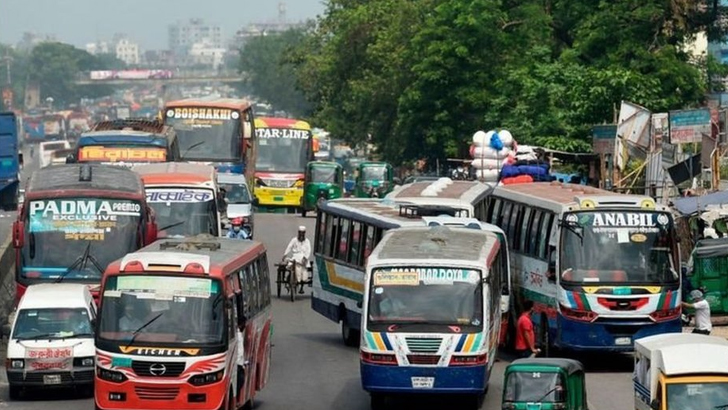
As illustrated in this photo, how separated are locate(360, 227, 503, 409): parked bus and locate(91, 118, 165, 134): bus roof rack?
743 inches

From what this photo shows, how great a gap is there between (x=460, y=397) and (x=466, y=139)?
45401 millimetres

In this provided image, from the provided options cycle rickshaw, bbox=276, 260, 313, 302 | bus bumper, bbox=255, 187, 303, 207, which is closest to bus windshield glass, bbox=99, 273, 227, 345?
cycle rickshaw, bbox=276, 260, 313, 302

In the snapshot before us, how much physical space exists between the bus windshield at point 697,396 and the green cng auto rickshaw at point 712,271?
47.7ft

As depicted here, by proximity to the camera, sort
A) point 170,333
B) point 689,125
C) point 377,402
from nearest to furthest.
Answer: point 170,333 → point 377,402 → point 689,125

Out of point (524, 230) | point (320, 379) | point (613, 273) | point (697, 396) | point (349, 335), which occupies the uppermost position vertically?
point (524, 230)

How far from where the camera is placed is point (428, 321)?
23625 millimetres

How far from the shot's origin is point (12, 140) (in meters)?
48.0

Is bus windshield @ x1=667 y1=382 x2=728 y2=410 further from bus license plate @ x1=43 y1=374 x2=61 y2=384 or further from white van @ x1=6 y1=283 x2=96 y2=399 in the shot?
→ bus license plate @ x1=43 y1=374 x2=61 y2=384

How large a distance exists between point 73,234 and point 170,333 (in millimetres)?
8043

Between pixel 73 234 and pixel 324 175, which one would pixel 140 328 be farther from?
pixel 324 175

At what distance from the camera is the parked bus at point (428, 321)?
23.3m

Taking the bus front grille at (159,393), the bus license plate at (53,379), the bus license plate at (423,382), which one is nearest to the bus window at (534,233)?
the bus license plate at (423,382)

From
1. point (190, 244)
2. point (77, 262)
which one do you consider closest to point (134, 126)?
point (77, 262)

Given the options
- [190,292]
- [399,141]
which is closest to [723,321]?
[190,292]
